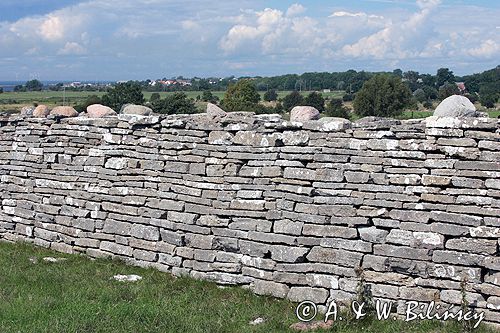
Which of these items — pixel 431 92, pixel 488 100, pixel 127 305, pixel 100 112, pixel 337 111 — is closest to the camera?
pixel 127 305

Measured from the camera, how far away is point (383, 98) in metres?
21.8

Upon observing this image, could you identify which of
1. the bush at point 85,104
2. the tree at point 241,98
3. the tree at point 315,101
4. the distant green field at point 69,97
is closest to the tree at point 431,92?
the tree at point 315,101

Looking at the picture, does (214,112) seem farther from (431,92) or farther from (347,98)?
(347,98)

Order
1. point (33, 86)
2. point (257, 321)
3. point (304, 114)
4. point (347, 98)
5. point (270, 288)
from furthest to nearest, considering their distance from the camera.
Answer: point (33, 86), point (347, 98), point (304, 114), point (270, 288), point (257, 321)

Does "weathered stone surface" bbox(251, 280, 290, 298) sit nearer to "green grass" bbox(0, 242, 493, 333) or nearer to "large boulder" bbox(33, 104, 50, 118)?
"green grass" bbox(0, 242, 493, 333)

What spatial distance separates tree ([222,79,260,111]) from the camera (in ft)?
70.6

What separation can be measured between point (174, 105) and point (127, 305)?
13320 millimetres

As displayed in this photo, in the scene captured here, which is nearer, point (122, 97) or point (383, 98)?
point (122, 97)

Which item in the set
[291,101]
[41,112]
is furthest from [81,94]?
[41,112]

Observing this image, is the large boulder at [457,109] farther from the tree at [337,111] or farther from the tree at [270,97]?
the tree at [270,97]

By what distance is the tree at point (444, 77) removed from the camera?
22.9 metres

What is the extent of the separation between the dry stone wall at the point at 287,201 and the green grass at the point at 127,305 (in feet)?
1.35

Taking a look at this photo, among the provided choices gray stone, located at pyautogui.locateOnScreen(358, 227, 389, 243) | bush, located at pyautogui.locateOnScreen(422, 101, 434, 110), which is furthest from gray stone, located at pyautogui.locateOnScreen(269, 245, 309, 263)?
bush, located at pyautogui.locateOnScreen(422, 101, 434, 110)

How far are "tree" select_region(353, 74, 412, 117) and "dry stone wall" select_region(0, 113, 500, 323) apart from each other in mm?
11100
